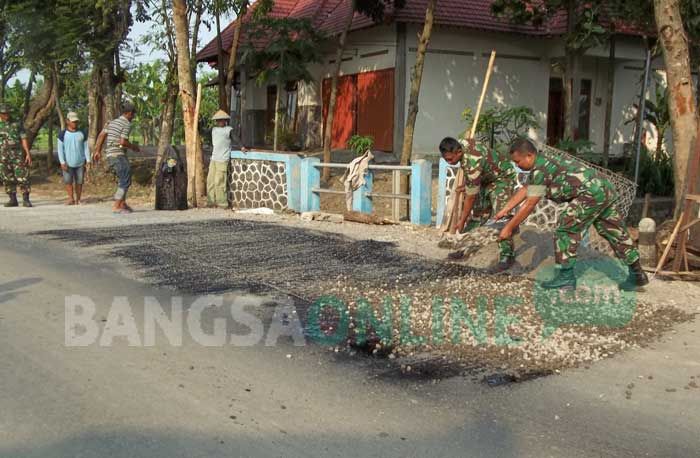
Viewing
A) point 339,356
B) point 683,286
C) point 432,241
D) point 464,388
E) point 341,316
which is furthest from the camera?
point 432,241

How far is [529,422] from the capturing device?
3.67 meters

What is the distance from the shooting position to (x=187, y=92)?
42.7 feet

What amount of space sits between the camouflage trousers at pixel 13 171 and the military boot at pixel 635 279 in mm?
10138

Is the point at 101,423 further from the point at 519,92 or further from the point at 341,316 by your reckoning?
the point at 519,92

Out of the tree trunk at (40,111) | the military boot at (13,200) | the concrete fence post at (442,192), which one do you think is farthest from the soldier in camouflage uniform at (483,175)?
the tree trunk at (40,111)

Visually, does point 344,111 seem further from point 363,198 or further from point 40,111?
point 40,111

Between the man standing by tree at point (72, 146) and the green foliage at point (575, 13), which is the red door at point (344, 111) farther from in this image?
the man standing by tree at point (72, 146)

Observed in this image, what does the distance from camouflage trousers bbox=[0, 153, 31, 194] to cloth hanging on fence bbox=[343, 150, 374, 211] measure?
575cm

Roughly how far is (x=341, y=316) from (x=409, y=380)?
4.47 ft

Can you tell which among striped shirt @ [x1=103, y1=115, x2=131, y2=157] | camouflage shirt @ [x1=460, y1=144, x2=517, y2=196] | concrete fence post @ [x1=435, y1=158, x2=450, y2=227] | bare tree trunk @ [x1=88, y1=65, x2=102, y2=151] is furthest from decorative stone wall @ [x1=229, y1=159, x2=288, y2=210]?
bare tree trunk @ [x1=88, y1=65, x2=102, y2=151]

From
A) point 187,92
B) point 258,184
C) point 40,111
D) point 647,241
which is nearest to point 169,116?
point 187,92

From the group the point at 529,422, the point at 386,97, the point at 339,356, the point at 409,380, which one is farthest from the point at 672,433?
the point at 386,97

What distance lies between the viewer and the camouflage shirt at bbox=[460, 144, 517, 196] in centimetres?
707

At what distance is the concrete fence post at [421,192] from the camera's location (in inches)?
400
